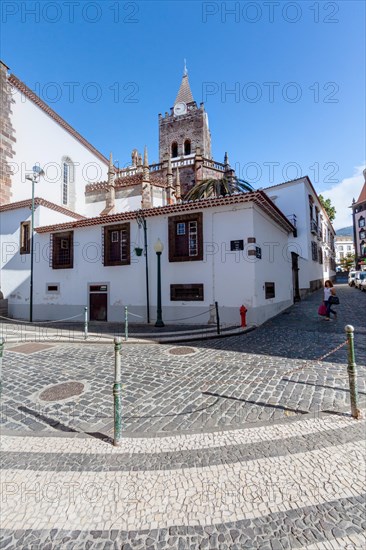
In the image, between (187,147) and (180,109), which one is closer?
(187,147)

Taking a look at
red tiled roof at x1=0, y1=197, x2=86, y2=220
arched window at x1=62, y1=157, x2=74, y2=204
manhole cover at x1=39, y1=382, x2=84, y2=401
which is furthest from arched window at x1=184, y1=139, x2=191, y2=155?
manhole cover at x1=39, y1=382, x2=84, y2=401

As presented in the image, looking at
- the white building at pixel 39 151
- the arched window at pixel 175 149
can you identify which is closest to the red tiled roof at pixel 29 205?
the white building at pixel 39 151

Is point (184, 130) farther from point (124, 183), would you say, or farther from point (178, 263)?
point (178, 263)

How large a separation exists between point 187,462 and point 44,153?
25518 millimetres

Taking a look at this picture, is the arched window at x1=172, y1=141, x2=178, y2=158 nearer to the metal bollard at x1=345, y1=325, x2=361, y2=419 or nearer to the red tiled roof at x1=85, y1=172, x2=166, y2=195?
the red tiled roof at x1=85, y1=172, x2=166, y2=195

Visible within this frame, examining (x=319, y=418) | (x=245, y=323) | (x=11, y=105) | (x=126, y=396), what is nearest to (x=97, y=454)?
(x=126, y=396)

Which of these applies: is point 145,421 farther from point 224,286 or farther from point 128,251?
point 128,251

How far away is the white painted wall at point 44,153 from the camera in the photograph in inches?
757

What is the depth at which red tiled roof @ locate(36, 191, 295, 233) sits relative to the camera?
11.2 m

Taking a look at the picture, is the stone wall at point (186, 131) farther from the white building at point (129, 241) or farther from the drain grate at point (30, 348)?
the drain grate at point (30, 348)

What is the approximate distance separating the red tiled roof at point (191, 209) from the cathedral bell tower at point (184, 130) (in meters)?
27.4

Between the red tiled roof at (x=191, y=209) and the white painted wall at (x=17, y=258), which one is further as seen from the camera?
the white painted wall at (x=17, y=258)

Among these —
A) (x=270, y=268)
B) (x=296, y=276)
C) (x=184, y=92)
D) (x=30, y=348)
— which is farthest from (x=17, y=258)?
(x=184, y=92)

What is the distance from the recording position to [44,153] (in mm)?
21672
